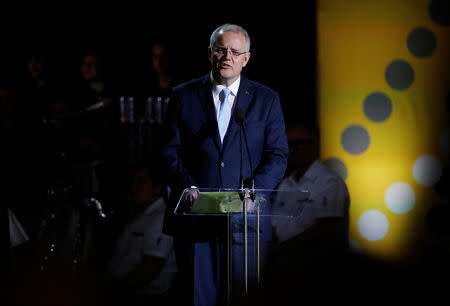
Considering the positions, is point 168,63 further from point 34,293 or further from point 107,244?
point 34,293

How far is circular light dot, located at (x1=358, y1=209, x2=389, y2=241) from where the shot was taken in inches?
161

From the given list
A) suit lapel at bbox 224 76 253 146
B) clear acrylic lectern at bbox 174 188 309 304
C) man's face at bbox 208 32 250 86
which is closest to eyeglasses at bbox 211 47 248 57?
man's face at bbox 208 32 250 86

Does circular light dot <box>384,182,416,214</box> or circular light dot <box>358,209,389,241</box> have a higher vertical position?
circular light dot <box>384,182,416,214</box>

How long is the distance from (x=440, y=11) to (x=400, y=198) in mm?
1241

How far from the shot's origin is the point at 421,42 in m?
3.97

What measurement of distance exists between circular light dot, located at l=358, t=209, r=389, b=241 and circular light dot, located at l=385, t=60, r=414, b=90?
860 millimetres

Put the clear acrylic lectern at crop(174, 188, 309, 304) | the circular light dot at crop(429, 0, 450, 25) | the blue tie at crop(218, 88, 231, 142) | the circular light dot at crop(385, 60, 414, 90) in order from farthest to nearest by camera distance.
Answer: the circular light dot at crop(385, 60, 414, 90), the circular light dot at crop(429, 0, 450, 25), the blue tie at crop(218, 88, 231, 142), the clear acrylic lectern at crop(174, 188, 309, 304)

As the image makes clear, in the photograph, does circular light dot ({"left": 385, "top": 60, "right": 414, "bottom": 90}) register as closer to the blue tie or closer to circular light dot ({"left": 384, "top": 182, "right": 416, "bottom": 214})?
circular light dot ({"left": 384, "top": 182, "right": 416, "bottom": 214})

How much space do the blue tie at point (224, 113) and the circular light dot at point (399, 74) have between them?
5.46ft

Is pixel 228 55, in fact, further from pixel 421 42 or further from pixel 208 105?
pixel 421 42

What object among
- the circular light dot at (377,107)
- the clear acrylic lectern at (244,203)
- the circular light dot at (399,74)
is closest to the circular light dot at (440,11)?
the circular light dot at (399,74)

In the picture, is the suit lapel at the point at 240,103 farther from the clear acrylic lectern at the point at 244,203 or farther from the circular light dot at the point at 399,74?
the circular light dot at the point at 399,74

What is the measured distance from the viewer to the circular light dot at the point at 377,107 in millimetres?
4059

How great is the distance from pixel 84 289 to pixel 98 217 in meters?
0.51
